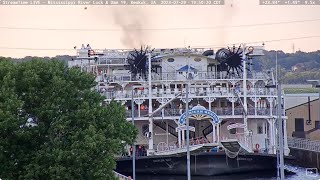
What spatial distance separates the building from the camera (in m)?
58.6

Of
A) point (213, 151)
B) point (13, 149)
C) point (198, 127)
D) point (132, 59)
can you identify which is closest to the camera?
point (13, 149)

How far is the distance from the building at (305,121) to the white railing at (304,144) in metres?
2.27

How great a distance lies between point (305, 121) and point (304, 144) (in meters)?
7.49

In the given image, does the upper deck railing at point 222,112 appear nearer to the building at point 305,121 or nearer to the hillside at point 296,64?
the building at point 305,121

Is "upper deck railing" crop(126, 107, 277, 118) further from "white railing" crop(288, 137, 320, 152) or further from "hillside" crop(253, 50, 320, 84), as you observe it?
"hillside" crop(253, 50, 320, 84)

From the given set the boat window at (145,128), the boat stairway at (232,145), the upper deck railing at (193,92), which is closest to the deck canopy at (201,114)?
the upper deck railing at (193,92)

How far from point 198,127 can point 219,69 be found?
6.65 meters

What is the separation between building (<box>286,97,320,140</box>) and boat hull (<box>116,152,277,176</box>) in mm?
15970

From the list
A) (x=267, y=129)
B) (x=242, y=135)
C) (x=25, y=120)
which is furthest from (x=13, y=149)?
(x=267, y=129)

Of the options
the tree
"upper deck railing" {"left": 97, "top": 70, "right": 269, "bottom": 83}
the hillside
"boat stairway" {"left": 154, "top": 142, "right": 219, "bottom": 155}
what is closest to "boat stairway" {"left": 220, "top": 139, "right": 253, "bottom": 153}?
"boat stairway" {"left": 154, "top": 142, "right": 219, "bottom": 155}

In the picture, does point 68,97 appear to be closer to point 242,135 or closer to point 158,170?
point 158,170

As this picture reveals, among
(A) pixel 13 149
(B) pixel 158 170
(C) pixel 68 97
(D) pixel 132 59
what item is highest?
(D) pixel 132 59

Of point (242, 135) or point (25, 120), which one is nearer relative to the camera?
point (25, 120)

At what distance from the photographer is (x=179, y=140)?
4353 centimetres
